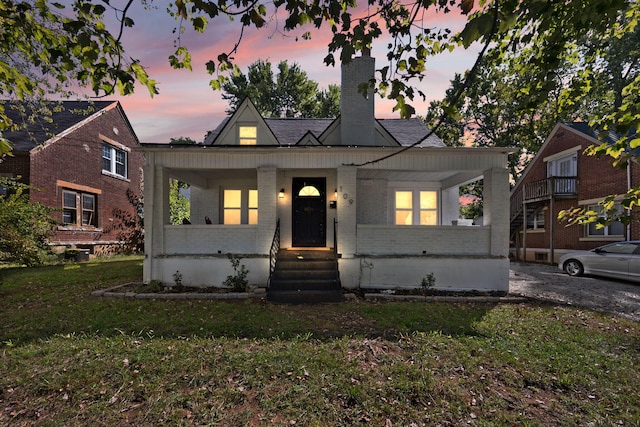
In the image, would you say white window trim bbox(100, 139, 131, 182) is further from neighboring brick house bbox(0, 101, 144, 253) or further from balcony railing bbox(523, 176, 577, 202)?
balcony railing bbox(523, 176, 577, 202)

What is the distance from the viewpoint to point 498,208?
366 inches

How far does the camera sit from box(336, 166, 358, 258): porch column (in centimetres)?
938

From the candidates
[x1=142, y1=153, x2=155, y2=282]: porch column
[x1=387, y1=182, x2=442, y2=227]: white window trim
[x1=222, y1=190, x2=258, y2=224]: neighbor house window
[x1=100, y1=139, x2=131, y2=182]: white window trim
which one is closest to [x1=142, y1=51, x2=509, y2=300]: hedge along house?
[x1=142, y1=153, x2=155, y2=282]: porch column

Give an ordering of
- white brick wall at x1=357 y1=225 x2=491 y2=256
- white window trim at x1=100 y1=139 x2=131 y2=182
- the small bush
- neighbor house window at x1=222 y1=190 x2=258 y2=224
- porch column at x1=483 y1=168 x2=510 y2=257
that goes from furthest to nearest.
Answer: white window trim at x1=100 y1=139 x2=131 y2=182 → neighbor house window at x1=222 y1=190 x2=258 y2=224 → white brick wall at x1=357 y1=225 x2=491 y2=256 → porch column at x1=483 y1=168 x2=510 y2=257 → the small bush

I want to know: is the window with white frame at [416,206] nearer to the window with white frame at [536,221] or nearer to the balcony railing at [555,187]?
the balcony railing at [555,187]

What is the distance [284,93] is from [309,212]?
3031 cm

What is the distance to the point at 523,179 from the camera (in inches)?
846

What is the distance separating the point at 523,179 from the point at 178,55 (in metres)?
24.3

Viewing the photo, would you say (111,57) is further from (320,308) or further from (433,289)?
(433,289)

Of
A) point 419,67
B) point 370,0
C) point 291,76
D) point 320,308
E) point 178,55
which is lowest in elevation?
point 320,308

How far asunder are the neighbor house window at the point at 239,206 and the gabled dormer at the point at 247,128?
214 cm

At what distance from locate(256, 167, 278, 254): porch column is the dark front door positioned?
2.19m

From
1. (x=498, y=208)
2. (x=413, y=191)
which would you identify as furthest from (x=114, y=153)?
(x=498, y=208)

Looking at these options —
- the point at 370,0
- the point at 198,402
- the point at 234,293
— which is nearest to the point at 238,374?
the point at 198,402
